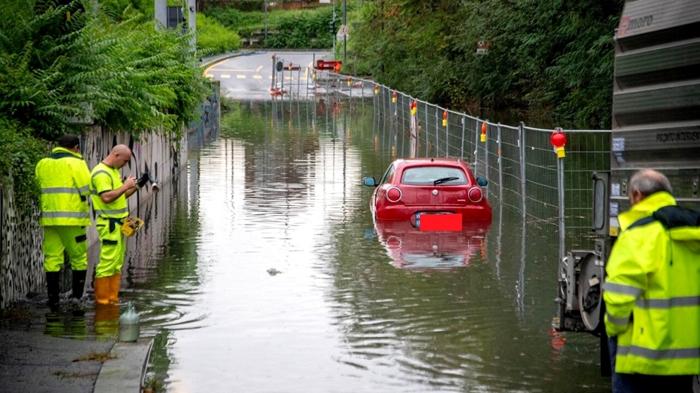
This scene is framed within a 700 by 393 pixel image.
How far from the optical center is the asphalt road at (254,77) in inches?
2830

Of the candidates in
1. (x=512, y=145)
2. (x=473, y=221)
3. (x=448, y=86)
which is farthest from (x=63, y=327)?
(x=448, y=86)

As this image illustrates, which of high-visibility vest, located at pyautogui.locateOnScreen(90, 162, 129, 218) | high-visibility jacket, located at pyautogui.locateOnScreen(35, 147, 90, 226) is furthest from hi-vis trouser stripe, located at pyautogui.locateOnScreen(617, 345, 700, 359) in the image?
high-visibility jacket, located at pyautogui.locateOnScreen(35, 147, 90, 226)

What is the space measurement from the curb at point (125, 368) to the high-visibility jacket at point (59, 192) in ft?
9.01

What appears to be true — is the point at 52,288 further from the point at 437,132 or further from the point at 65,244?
the point at 437,132

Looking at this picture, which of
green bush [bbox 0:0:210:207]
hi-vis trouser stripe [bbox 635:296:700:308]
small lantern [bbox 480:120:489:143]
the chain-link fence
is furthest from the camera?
small lantern [bbox 480:120:489:143]

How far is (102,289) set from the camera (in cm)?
1412

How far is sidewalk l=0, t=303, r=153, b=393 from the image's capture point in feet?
33.0

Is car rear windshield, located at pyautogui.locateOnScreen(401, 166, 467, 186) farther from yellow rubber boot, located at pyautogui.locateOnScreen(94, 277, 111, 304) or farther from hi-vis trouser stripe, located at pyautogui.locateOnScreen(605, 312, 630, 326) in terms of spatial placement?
hi-vis trouser stripe, located at pyautogui.locateOnScreen(605, 312, 630, 326)

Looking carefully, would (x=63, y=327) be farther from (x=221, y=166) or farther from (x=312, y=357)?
(x=221, y=166)

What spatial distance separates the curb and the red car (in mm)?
9446

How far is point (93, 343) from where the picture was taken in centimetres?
1171

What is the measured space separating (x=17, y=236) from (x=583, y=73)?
97.0ft

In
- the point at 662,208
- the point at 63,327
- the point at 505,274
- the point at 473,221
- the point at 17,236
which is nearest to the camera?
the point at 662,208

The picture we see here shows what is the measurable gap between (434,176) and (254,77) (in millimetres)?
64541
